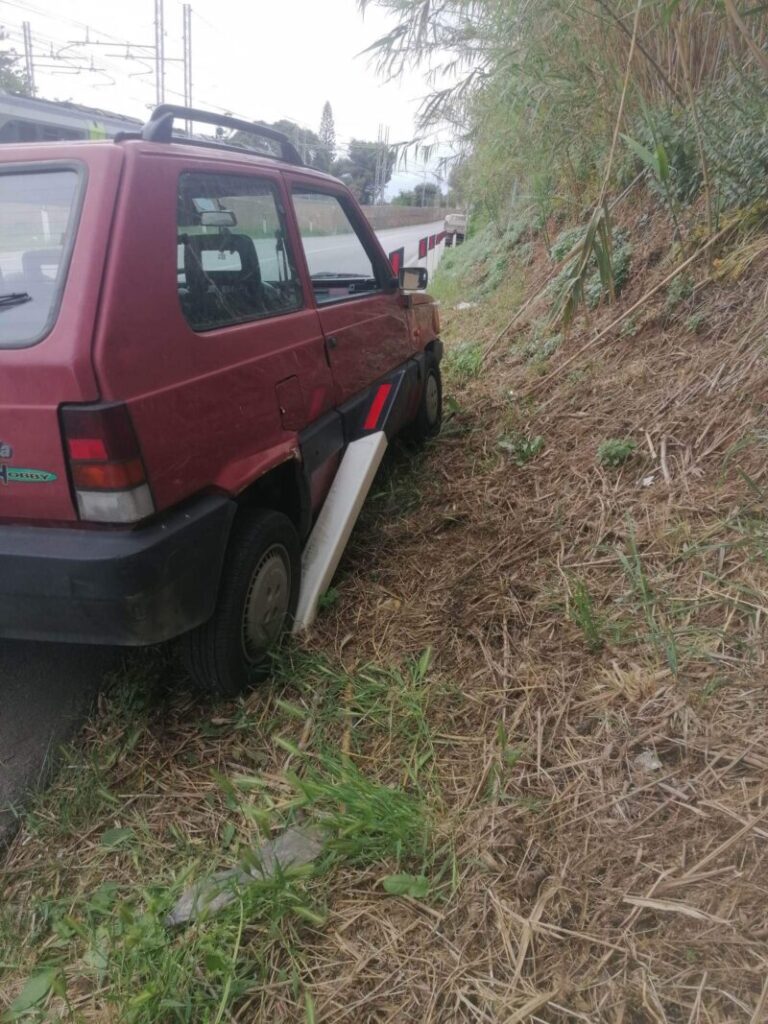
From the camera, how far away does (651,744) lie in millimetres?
2139

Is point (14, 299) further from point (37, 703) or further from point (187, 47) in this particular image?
point (187, 47)

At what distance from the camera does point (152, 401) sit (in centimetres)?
211

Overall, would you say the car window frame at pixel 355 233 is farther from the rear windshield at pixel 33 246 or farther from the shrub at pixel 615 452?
the shrub at pixel 615 452

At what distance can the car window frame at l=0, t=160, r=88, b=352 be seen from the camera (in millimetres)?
2002

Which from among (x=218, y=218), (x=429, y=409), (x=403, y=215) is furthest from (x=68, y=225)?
(x=403, y=215)

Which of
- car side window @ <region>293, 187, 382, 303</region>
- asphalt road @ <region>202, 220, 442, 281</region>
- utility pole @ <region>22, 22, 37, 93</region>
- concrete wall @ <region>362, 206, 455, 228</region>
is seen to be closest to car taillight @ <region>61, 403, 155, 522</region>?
asphalt road @ <region>202, 220, 442, 281</region>

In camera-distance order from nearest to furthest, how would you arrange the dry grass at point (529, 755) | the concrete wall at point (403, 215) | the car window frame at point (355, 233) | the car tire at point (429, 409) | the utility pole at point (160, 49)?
the dry grass at point (529, 755)
the car window frame at point (355, 233)
the car tire at point (429, 409)
the utility pole at point (160, 49)
the concrete wall at point (403, 215)

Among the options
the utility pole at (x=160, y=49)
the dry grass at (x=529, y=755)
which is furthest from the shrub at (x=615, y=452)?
the utility pole at (x=160, y=49)

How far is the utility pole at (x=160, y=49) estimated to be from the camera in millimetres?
26812

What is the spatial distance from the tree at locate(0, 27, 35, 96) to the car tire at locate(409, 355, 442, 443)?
105 ft

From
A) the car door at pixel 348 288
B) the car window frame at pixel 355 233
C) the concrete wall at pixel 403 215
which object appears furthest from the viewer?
the concrete wall at pixel 403 215

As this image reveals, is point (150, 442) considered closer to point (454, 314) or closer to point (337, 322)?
point (337, 322)

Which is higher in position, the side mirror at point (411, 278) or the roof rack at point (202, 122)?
the roof rack at point (202, 122)

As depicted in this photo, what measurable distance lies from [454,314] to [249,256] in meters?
6.39
